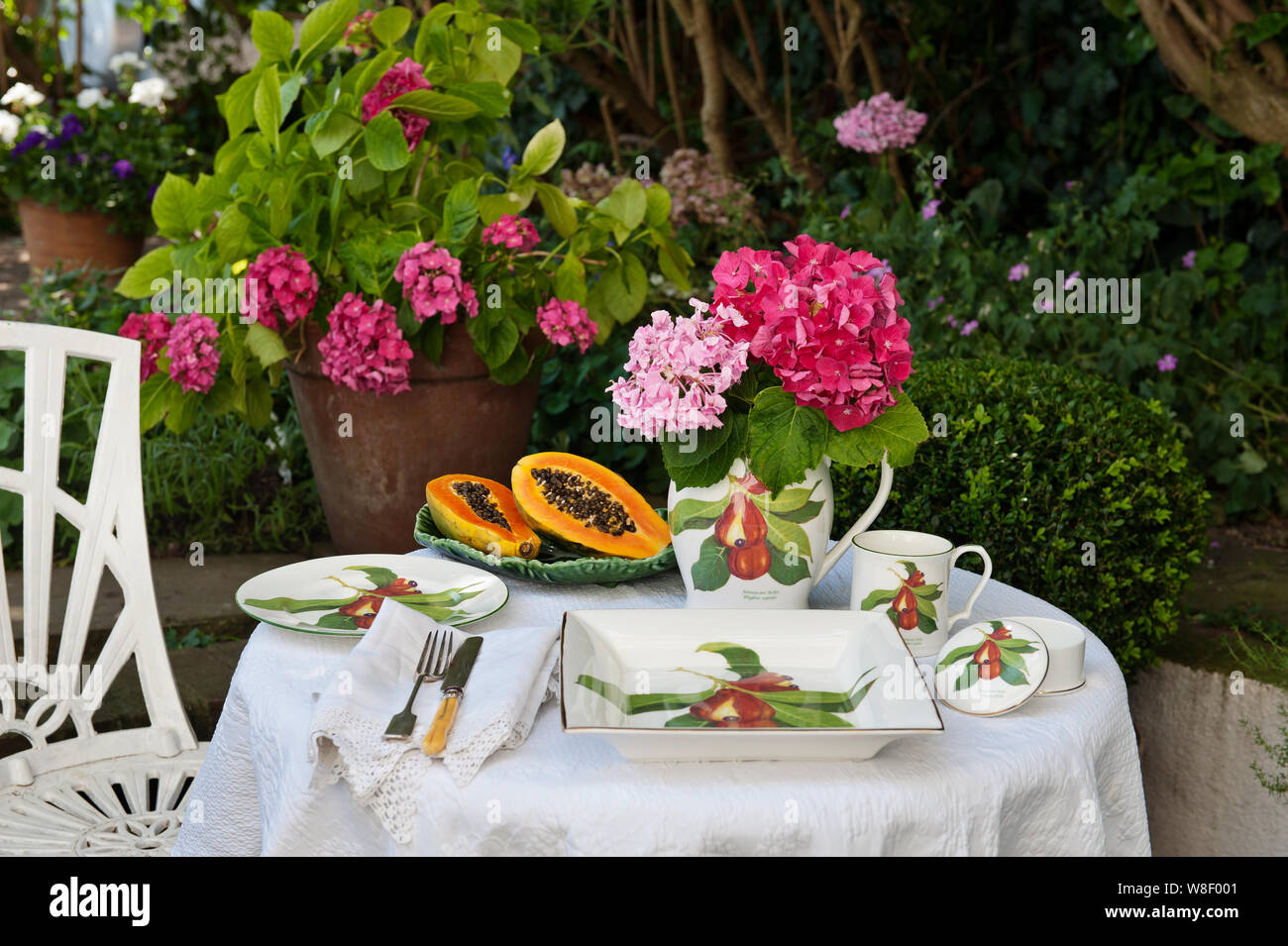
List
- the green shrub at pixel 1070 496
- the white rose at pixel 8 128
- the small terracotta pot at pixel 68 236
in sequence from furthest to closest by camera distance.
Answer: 1. the small terracotta pot at pixel 68 236
2. the white rose at pixel 8 128
3. the green shrub at pixel 1070 496

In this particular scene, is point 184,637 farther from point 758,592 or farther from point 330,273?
point 758,592

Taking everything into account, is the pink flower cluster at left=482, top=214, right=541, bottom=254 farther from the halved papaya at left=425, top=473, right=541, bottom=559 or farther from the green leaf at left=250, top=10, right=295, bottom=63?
the halved papaya at left=425, top=473, right=541, bottom=559

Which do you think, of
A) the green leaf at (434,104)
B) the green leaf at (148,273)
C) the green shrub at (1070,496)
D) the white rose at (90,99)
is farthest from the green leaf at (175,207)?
the white rose at (90,99)

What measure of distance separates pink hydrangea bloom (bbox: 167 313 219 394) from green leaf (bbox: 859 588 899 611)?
1.75 meters

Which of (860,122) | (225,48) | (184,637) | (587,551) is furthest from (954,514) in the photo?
(225,48)

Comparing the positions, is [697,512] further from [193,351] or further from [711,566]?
[193,351]

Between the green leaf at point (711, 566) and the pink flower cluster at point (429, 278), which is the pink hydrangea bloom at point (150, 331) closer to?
the pink flower cluster at point (429, 278)

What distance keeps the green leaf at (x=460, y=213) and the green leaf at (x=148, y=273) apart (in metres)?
0.64

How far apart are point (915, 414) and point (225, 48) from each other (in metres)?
8.06

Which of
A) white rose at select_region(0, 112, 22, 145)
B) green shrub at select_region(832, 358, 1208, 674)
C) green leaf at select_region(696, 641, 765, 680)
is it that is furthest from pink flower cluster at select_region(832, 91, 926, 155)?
white rose at select_region(0, 112, 22, 145)

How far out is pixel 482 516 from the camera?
5.84ft

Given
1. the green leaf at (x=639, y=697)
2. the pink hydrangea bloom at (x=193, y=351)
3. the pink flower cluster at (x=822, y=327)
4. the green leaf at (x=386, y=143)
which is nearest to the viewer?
the green leaf at (x=639, y=697)

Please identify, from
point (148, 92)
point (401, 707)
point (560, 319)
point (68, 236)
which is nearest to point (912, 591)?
point (401, 707)

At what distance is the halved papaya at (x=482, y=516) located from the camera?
5.67ft
